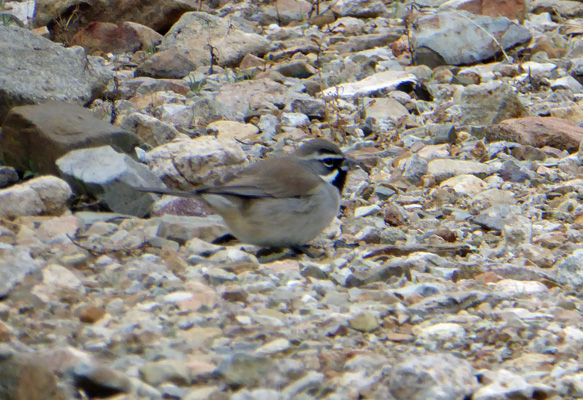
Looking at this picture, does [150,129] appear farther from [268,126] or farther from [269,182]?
[269,182]

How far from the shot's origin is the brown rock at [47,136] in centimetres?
662

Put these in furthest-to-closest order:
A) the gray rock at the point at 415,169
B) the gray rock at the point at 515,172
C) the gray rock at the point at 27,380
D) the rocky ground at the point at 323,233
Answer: the gray rock at the point at 415,169 → the gray rock at the point at 515,172 → the rocky ground at the point at 323,233 → the gray rock at the point at 27,380

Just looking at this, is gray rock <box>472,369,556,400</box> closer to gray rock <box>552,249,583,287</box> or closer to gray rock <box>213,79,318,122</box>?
gray rock <box>552,249,583,287</box>

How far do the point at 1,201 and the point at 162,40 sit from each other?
527 cm

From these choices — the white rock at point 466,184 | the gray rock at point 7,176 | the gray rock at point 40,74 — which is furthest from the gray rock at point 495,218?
the gray rock at point 40,74

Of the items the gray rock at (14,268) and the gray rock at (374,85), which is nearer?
the gray rock at (14,268)

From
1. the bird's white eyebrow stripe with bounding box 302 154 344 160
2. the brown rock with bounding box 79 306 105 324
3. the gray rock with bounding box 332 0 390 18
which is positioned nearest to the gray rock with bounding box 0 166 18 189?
the bird's white eyebrow stripe with bounding box 302 154 344 160

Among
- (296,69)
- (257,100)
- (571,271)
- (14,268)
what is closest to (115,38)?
(296,69)

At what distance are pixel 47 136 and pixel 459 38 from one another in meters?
5.62

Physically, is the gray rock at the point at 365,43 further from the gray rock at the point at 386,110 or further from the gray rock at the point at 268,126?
the gray rock at the point at 268,126

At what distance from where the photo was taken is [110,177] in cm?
629

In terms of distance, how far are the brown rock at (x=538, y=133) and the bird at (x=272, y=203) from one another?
9.09ft

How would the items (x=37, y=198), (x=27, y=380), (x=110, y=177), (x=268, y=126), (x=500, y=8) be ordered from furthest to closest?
(x=500, y=8)
(x=268, y=126)
(x=110, y=177)
(x=37, y=198)
(x=27, y=380)

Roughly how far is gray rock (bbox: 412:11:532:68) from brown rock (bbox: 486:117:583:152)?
2193 millimetres
